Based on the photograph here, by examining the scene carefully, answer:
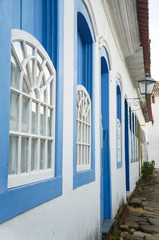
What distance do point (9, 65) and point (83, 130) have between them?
2011 millimetres

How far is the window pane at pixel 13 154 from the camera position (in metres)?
1.78

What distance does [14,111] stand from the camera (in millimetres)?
1825

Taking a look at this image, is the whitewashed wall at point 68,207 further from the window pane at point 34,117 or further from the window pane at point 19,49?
the window pane at point 19,49

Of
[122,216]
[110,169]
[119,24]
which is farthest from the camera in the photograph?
[122,216]

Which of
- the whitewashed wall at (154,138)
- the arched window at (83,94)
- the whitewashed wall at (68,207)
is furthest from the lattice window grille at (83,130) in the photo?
the whitewashed wall at (154,138)

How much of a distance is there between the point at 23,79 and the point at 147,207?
652 centimetres

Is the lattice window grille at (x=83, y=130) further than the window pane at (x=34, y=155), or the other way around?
the lattice window grille at (x=83, y=130)

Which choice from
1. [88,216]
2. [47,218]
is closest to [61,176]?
[47,218]

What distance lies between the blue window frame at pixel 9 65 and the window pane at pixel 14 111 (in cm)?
19

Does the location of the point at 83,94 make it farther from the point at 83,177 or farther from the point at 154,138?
the point at 154,138

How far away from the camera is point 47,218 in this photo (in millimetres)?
2158

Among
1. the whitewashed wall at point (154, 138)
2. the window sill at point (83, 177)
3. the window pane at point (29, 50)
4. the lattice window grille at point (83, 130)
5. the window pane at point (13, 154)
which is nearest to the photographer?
the window pane at point (13, 154)

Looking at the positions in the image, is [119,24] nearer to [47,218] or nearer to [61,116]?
[61,116]

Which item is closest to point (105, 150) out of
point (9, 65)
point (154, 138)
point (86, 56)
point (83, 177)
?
point (86, 56)
